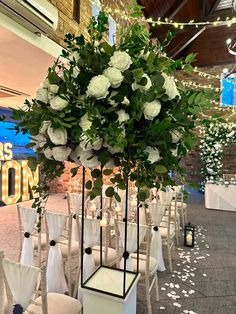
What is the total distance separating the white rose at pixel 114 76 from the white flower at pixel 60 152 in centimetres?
40

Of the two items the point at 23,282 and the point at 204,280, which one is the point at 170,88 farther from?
the point at 204,280

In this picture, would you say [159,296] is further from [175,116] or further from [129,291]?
[175,116]

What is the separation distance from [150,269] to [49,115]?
2026 millimetres

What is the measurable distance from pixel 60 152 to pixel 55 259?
6.02 feet

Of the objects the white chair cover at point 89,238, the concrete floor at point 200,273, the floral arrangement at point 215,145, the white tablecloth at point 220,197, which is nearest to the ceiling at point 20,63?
the white chair cover at point 89,238

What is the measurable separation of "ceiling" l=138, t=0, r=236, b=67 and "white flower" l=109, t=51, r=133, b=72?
16.6ft

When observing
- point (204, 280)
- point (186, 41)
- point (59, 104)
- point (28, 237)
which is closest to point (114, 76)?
point (59, 104)

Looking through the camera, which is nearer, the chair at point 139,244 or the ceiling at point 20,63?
the chair at point 139,244

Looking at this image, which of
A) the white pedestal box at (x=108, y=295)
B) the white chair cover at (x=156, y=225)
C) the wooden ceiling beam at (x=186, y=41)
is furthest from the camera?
the wooden ceiling beam at (x=186, y=41)

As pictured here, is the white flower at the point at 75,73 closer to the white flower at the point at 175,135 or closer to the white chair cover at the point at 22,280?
the white flower at the point at 175,135

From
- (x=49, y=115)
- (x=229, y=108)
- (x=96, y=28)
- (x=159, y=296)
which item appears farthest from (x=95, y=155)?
(x=229, y=108)

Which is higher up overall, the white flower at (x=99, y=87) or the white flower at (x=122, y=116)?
the white flower at (x=99, y=87)

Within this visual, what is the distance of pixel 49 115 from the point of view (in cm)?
124

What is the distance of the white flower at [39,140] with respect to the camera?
1.33m
